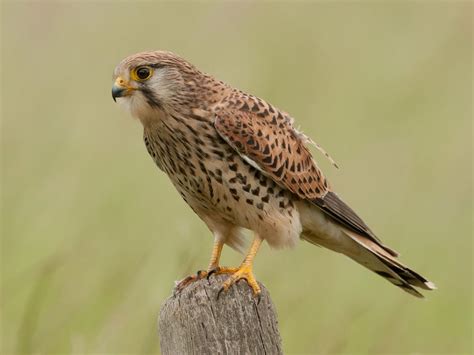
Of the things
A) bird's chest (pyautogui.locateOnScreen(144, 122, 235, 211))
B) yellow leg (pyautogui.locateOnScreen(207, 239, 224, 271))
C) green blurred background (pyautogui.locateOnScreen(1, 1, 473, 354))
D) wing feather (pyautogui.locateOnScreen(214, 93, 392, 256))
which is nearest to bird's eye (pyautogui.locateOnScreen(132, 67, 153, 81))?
bird's chest (pyautogui.locateOnScreen(144, 122, 235, 211))

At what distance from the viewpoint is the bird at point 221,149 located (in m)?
5.40

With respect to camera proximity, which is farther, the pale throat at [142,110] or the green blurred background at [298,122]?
the green blurred background at [298,122]

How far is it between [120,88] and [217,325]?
178 cm

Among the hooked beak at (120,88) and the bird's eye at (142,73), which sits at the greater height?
the bird's eye at (142,73)

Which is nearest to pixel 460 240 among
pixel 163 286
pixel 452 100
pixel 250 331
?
pixel 452 100

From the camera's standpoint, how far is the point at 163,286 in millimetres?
5629

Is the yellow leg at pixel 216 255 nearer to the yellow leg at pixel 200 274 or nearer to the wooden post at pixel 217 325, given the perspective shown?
the yellow leg at pixel 200 274

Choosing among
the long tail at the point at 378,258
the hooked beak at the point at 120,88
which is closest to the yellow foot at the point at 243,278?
the hooked beak at the point at 120,88

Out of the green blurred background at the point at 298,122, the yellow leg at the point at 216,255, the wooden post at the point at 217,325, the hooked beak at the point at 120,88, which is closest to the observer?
the wooden post at the point at 217,325

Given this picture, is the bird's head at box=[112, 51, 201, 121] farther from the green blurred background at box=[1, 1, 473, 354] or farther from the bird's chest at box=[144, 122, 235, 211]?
the green blurred background at box=[1, 1, 473, 354]

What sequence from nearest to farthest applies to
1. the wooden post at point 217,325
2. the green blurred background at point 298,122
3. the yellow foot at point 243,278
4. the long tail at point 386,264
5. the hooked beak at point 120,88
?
the wooden post at point 217,325 < the yellow foot at point 243,278 < the hooked beak at point 120,88 < the long tail at point 386,264 < the green blurred background at point 298,122

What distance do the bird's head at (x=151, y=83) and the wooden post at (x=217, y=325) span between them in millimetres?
1554

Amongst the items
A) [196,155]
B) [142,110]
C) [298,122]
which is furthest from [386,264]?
[298,122]

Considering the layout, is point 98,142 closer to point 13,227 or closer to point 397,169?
point 13,227
